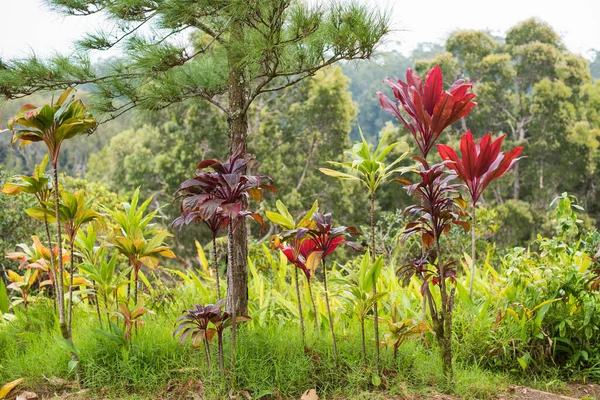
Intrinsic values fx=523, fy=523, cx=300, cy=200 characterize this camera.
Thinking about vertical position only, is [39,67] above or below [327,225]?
above

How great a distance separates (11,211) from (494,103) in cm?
1037

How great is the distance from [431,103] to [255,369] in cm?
124

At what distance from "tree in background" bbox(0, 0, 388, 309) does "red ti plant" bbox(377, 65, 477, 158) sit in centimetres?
23

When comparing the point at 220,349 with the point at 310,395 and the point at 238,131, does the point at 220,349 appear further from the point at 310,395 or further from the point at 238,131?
the point at 238,131

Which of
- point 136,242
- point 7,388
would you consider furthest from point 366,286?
point 7,388

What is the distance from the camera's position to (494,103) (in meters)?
11.9

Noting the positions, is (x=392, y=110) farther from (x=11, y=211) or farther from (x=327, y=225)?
(x=11, y=211)

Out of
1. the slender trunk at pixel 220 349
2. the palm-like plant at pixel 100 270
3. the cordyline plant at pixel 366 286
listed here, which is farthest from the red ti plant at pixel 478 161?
the palm-like plant at pixel 100 270

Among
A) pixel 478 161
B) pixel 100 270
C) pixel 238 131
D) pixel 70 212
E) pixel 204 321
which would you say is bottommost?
pixel 204 321

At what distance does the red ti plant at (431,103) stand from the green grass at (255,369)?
0.87 m

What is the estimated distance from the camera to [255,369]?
2039 mm

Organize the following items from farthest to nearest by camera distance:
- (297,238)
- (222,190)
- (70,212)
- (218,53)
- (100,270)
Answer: (218,53), (100,270), (70,212), (297,238), (222,190)

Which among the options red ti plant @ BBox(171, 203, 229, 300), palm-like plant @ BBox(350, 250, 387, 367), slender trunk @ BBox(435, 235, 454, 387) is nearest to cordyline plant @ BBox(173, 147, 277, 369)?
red ti plant @ BBox(171, 203, 229, 300)

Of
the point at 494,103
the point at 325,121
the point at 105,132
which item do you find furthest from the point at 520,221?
the point at 105,132
